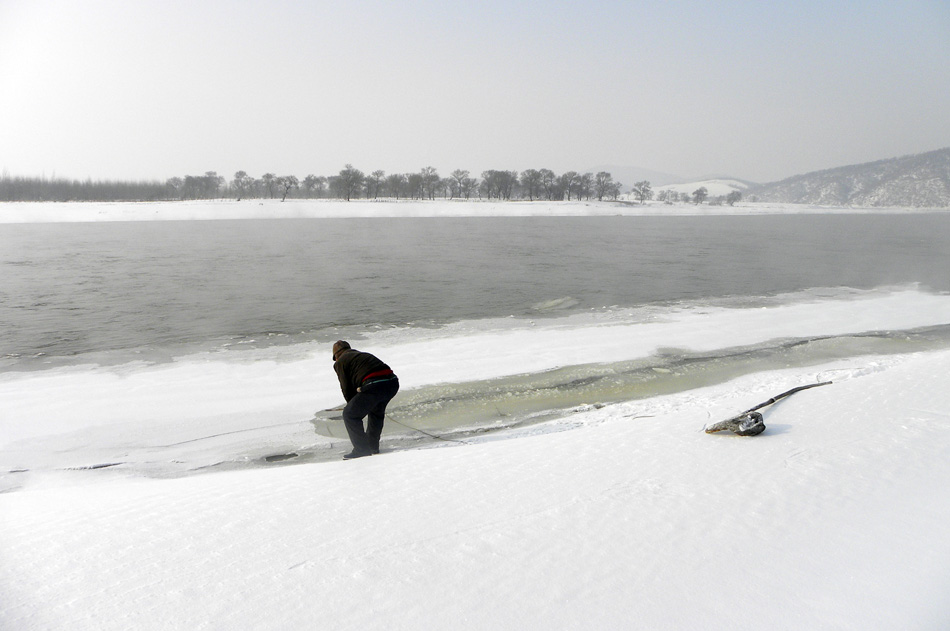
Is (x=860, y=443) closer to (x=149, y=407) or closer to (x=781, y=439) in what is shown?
(x=781, y=439)

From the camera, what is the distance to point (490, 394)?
8.30m

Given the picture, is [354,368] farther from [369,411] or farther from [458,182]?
[458,182]

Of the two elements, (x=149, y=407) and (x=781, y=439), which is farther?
(x=149, y=407)

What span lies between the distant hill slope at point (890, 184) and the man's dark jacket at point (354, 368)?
135m

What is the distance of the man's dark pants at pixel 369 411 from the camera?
18.2 ft

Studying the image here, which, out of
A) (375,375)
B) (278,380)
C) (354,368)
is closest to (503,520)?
(375,375)

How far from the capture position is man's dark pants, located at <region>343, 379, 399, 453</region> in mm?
5551

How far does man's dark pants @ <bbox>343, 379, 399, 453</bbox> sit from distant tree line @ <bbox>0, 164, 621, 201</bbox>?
79.2 meters

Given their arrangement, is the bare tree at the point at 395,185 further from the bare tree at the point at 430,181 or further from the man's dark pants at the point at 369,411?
the man's dark pants at the point at 369,411

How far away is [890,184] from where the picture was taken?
14475 centimetres

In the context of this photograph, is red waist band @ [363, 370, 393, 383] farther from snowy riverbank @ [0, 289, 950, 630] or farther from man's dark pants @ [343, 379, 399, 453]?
snowy riverbank @ [0, 289, 950, 630]

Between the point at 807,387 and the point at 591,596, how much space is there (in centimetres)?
602

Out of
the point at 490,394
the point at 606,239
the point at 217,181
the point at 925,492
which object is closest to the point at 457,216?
the point at 606,239

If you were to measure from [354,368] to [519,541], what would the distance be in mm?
2773
